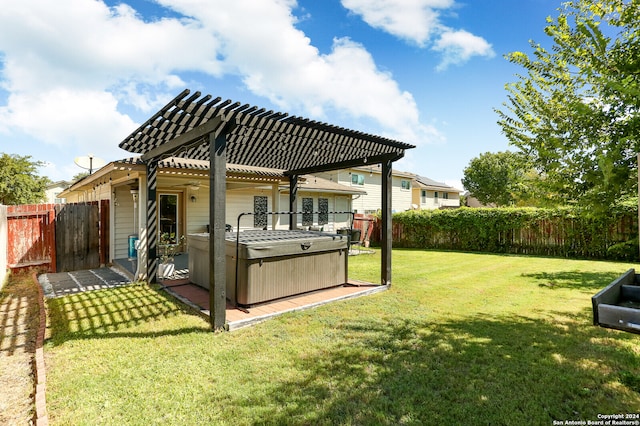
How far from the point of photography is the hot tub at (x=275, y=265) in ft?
16.5

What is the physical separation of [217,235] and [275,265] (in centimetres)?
138

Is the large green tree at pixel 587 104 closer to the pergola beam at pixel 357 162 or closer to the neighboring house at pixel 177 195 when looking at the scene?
the pergola beam at pixel 357 162

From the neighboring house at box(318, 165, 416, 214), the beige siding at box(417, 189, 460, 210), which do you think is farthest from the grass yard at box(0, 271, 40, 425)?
the beige siding at box(417, 189, 460, 210)

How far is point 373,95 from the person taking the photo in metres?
11.1

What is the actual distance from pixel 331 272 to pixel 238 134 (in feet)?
10.5

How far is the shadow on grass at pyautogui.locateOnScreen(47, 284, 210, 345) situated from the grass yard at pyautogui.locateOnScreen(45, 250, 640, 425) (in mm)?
34

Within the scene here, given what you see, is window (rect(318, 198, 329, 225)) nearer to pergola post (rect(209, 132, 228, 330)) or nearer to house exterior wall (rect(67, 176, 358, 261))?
house exterior wall (rect(67, 176, 358, 261))

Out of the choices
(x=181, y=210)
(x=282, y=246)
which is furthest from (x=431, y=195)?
(x=282, y=246)

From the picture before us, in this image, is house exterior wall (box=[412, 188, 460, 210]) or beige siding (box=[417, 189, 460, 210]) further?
beige siding (box=[417, 189, 460, 210])

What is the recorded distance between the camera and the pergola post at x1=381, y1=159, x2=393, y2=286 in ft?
21.0

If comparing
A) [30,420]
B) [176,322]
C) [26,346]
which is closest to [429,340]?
[176,322]

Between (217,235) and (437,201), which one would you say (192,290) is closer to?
(217,235)

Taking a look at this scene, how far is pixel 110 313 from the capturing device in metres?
4.94

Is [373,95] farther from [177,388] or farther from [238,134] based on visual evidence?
[177,388]
